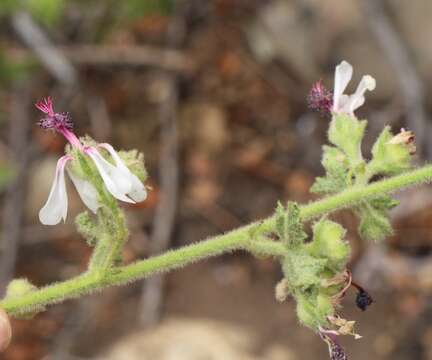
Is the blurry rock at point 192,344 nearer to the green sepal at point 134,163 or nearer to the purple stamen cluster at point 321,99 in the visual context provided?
the purple stamen cluster at point 321,99

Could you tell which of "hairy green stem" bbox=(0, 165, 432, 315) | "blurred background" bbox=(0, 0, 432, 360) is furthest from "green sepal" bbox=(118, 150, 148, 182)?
"blurred background" bbox=(0, 0, 432, 360)

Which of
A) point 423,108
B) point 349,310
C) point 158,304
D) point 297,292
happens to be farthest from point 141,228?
point 297,292

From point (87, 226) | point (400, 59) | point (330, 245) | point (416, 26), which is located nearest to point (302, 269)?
point (330, 245)

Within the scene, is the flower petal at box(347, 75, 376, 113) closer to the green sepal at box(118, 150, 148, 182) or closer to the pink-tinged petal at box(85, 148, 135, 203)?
the green sepal at box(118, 150, 148, 182)

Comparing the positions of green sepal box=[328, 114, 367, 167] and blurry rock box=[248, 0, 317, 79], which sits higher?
blurry rock box=[248, 0, 317, 79]

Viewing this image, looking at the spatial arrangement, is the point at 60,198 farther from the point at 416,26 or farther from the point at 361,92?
the point at 416,26

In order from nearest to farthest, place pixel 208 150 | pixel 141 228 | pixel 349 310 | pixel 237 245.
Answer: pixel 237 245, pixel 349 310, pixel 141 228, pixel 208 150

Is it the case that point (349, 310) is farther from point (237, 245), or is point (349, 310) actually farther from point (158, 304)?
point (237, 245)
